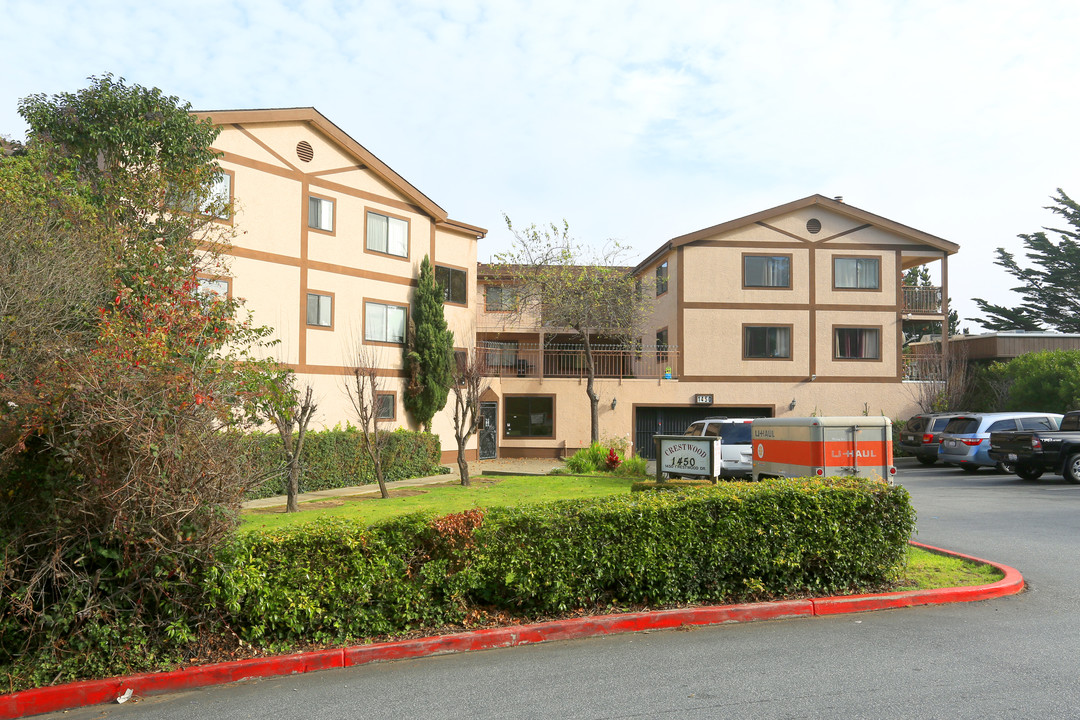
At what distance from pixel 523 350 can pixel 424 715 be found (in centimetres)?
2636

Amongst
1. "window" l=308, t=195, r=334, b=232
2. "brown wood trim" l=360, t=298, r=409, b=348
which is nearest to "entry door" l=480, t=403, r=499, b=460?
"brown wood trim" l=360, t=298, r=409, b=348

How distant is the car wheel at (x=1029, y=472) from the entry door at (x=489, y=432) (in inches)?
671

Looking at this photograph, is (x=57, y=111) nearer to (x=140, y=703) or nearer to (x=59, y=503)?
(x=59, y=503)

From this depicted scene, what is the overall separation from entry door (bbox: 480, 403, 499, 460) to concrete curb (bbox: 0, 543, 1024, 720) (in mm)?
22998

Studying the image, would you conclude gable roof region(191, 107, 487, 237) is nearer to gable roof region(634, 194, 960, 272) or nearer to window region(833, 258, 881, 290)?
gable roof region(634, 194, 960, 272)

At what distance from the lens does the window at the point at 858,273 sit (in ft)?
106

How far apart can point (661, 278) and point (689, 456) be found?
21.9m

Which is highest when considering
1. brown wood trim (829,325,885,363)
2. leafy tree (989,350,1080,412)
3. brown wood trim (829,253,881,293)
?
brown wood trim (829,253,881,293)

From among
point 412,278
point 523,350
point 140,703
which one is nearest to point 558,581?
point 140,703

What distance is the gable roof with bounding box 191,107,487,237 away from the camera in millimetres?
21953

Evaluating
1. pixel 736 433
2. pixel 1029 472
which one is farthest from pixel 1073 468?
pixel 736 433

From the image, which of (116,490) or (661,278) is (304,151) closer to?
(661,278)

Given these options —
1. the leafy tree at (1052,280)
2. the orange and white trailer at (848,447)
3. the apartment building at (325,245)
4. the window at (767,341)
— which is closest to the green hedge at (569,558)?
the orange and white trailer at (848,447)

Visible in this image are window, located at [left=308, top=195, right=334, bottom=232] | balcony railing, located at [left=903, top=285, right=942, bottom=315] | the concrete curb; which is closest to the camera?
the concrete curb
